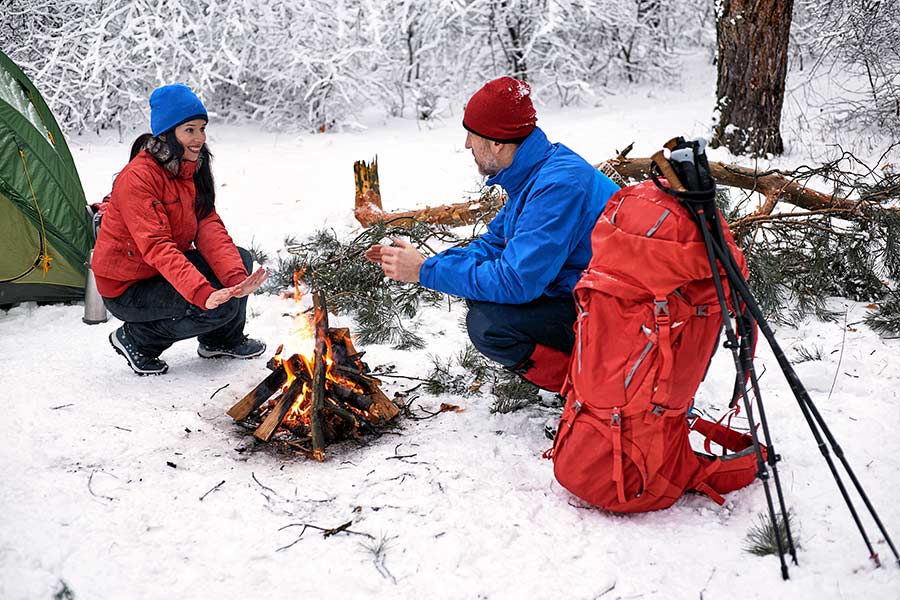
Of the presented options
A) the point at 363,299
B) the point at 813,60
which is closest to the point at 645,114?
the point at 813,60

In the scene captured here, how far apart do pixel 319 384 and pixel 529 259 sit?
106 cm

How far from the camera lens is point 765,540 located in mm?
2346

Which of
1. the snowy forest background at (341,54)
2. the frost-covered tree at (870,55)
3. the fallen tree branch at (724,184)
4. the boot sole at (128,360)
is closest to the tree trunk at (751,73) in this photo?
the frost-covered tree at (870,55)

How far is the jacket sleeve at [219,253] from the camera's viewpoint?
3.94 metres

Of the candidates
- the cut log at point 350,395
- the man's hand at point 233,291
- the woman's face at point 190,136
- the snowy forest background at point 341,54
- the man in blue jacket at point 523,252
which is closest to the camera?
the man in blue jacket at point 523,252

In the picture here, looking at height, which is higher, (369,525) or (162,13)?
(162,13)

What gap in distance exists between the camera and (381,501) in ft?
8.86

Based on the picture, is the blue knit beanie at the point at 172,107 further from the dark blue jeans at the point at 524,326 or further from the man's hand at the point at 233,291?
the dark blue jeans at the point at 524,326

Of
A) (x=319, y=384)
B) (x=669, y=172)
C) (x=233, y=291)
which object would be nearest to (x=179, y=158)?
(x=233, y=291)

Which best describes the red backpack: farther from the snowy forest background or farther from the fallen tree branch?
the snowy forest background

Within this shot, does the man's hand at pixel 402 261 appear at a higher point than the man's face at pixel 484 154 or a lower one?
lower

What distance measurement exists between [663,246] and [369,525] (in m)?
1.34

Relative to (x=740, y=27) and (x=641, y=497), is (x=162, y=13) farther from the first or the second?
(x=641, y=497)

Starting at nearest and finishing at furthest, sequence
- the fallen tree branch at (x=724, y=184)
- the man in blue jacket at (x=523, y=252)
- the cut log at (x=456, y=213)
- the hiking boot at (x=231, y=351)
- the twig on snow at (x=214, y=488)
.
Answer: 1. the twig on snow at (x=214, y=488)
2. the man in blue jacket at (x=523, y=252)
3. the hiking boot at (x=231, y=351)
4. the fallen tree branch at (x=724, y=184)
5. the cut log at (x=456, y=213)
